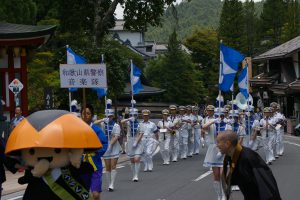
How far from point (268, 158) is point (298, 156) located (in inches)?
A: 130

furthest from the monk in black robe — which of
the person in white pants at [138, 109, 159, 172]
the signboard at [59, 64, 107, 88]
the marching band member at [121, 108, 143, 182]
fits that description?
the person in white pants at [138, 109, 159, 172]

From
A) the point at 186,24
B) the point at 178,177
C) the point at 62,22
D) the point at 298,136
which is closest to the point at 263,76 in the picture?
the point at 298,136

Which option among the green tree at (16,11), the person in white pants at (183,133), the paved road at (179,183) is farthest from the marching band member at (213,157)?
the green tree at (16,11)

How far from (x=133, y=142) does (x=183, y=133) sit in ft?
22.4

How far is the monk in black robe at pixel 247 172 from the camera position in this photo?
6598 mm

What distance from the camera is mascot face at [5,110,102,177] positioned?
538cm

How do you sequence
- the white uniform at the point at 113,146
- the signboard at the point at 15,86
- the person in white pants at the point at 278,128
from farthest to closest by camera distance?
the person in white pants at the point at 278,128 → the signboard at the point at 15,86 → the white uniform at the point at 113,146

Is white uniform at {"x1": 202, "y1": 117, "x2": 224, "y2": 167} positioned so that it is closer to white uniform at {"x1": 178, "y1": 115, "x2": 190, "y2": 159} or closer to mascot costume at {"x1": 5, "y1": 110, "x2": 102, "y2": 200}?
mascot costume at {"x1": 5, "y1": 110, "x2": 102, "y2": 200}

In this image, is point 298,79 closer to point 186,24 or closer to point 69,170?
point 69,170

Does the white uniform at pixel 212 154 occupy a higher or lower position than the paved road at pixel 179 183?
higher

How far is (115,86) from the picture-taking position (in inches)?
1126

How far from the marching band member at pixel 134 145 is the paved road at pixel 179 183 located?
334 mm

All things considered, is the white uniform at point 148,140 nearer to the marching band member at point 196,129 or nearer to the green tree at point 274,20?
the marching band member at point 196,129

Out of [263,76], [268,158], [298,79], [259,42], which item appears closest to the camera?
[268,158]
